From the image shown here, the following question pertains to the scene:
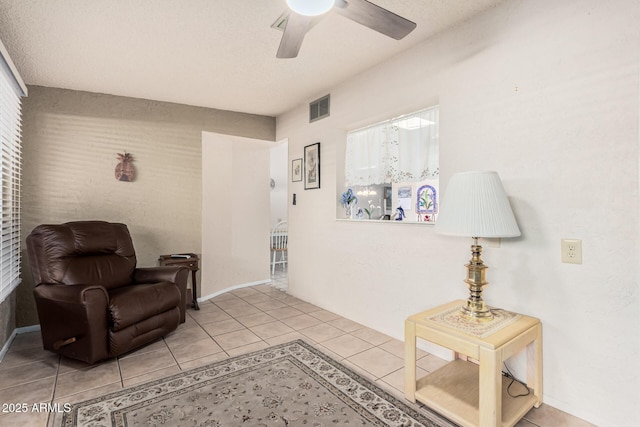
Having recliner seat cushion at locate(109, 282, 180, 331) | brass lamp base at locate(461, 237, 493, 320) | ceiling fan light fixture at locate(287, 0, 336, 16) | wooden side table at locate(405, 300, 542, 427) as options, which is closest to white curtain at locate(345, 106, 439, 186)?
brass lamp base at locate(461, 237, 493, 320)

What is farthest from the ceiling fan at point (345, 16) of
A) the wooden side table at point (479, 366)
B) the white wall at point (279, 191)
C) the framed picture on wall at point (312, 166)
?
the white wall at point (279, 191)

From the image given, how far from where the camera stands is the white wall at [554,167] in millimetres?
1554

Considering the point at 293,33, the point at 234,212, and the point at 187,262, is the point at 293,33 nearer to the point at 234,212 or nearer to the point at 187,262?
the point at 187,262

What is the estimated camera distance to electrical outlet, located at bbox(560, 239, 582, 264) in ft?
5.53

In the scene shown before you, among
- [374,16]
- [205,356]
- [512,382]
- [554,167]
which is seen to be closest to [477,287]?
[512,382]

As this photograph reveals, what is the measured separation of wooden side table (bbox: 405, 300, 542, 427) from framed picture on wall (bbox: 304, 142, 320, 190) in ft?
6.65

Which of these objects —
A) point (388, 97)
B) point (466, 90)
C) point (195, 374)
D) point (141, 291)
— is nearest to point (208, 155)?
point (141, 291)

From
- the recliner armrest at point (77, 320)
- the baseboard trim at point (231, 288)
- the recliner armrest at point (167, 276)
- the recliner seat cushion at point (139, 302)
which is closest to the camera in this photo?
the recliner armrest at point (77, 320)

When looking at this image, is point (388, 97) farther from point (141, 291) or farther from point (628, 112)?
point (141, 291)

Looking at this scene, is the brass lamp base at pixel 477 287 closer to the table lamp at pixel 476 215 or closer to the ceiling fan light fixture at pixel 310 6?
the table lamp at pixel 476 215

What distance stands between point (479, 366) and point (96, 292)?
246 centimetres

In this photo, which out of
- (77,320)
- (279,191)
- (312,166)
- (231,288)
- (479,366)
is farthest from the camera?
(279,191)

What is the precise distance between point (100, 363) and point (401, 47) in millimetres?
3294

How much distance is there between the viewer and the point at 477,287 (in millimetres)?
1804
